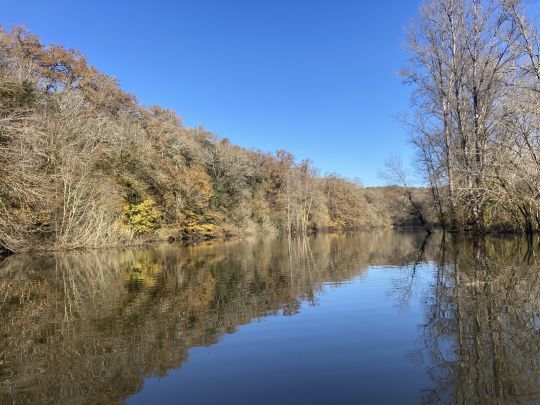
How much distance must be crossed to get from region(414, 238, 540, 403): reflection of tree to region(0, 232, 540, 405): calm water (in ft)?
0.06

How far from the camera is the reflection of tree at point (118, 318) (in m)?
4.39

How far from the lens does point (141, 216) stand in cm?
3506

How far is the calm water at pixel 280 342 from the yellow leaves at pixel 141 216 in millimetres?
24595

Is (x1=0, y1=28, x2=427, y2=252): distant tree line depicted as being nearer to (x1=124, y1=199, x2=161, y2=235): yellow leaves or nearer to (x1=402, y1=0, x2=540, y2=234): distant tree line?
(x1=124, y1=199, x2=161, y2=235): yellow leaves

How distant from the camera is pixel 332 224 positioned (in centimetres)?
8056

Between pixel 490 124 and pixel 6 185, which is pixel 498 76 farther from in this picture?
pixel 6 185

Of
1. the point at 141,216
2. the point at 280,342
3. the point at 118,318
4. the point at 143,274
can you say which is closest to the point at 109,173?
the point at 141,216

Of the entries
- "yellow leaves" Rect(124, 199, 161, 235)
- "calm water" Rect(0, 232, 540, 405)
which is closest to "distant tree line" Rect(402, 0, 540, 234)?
"calm water" Rect(0, 232, 540, 405)

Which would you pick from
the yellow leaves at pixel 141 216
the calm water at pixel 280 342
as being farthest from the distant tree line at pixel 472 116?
the yellow leaves at pixel 141 216

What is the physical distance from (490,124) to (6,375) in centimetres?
2161

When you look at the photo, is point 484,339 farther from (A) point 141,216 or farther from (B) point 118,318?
(A) point 141,216

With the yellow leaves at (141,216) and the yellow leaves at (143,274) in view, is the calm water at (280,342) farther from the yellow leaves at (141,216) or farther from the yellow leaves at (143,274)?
the yellow leaves at (141,216)

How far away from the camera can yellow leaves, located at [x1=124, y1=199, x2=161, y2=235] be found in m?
34.3

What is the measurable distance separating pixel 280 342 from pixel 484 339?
2.49 m
